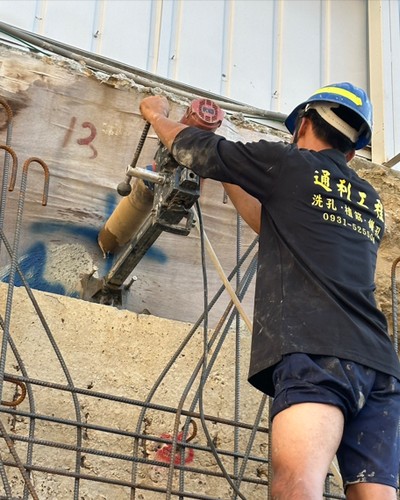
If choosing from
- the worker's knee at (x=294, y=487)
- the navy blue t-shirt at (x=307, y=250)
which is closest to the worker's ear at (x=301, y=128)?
the navy blue t-shirt at (x=307, y=250)

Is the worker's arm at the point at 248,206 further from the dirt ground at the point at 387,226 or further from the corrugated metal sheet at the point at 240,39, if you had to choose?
the corrugated metal sheet at the point at 240,39

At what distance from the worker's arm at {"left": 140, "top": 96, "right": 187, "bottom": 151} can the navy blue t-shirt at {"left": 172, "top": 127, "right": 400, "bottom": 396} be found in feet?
0.21

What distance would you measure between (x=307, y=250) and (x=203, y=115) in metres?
0.86

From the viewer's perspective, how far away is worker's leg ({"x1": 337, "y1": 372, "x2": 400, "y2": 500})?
325 cm

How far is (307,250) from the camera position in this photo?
3393mm

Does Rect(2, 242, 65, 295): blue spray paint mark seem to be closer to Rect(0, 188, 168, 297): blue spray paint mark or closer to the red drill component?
Rect(0, 188, 168, 297): blue spray paint mark

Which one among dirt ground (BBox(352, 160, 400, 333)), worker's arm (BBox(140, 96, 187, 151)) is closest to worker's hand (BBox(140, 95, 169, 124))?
worker's arm (BBox(140, 96, 187, 151))

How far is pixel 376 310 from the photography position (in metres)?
3.41

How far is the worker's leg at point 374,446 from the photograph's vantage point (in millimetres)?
3250

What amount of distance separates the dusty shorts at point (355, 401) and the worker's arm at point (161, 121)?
1.06 m

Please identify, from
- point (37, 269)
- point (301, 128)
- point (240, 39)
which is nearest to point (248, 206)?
point (301, 128)

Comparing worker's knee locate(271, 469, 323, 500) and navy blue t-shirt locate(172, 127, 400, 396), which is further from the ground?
navy blue t-shirt locate(172, 127, 400, 396)

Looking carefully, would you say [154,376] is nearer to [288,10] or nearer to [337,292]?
[337,292]

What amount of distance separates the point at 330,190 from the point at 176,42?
2.72m
